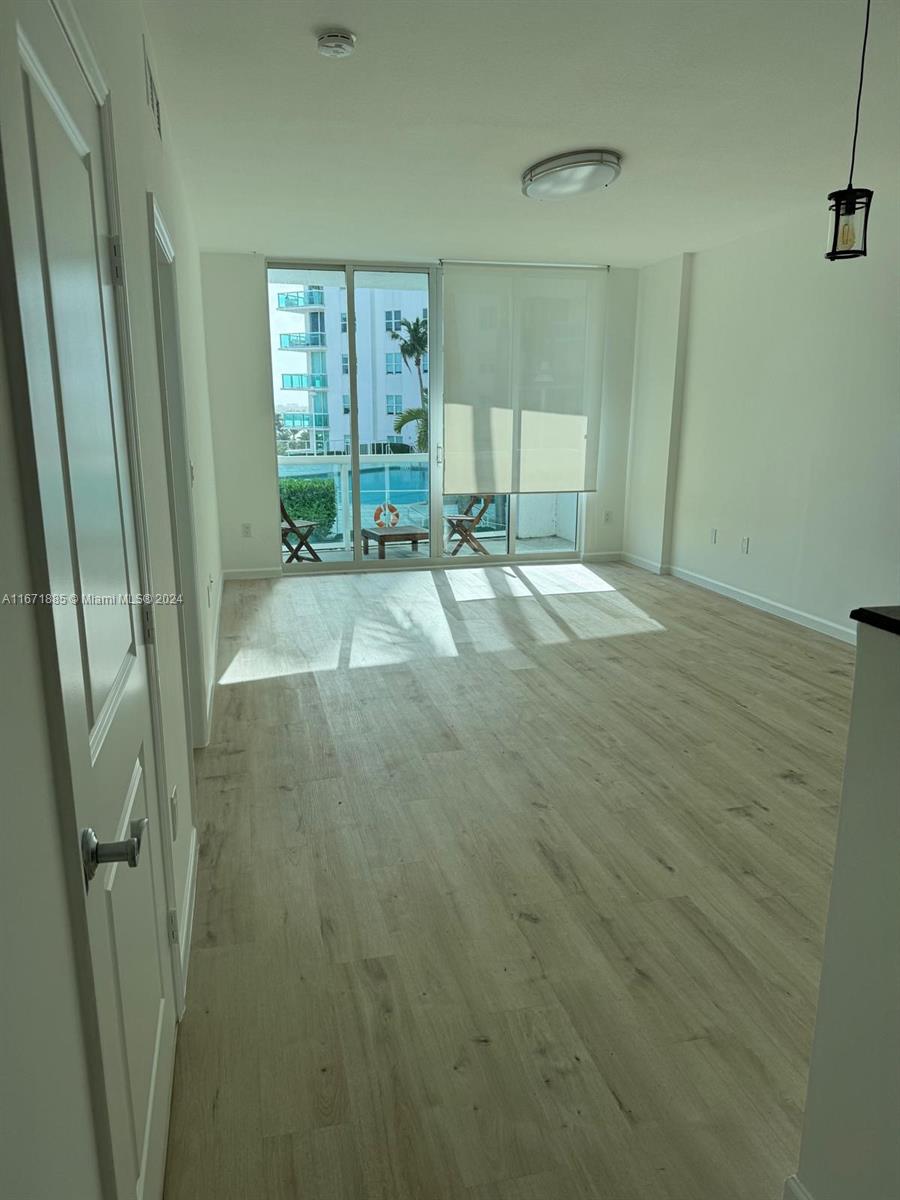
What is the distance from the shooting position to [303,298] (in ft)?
22.4

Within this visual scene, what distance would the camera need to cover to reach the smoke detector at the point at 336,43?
266 cm

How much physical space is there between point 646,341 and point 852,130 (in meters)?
3.68

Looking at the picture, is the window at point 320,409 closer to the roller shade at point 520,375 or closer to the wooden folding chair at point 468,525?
the roller shade at point 520,375

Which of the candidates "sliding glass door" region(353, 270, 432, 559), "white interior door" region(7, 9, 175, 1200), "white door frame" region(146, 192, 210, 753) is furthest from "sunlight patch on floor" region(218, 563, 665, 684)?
"white interior door" region(7, 9, 175, 1200)

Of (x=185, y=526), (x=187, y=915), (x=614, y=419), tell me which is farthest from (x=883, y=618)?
(x=614, y=419)

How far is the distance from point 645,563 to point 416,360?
2.81m

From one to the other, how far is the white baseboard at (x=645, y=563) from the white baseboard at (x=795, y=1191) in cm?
599

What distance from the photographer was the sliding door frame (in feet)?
22.4

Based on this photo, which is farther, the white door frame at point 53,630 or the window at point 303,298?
the window at point 303,298

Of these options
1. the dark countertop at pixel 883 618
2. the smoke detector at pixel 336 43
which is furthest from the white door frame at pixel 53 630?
the smoke detector at pixel 336 43

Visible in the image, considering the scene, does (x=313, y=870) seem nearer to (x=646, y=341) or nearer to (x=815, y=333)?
(x=815, y=333)

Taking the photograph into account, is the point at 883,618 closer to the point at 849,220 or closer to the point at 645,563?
the point at 849,220

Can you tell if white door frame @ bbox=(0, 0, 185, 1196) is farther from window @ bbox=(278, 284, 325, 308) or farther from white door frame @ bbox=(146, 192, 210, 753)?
window @ bbox=(278, 284, 325, 308)

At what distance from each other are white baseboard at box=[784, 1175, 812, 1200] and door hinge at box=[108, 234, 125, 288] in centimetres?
210
